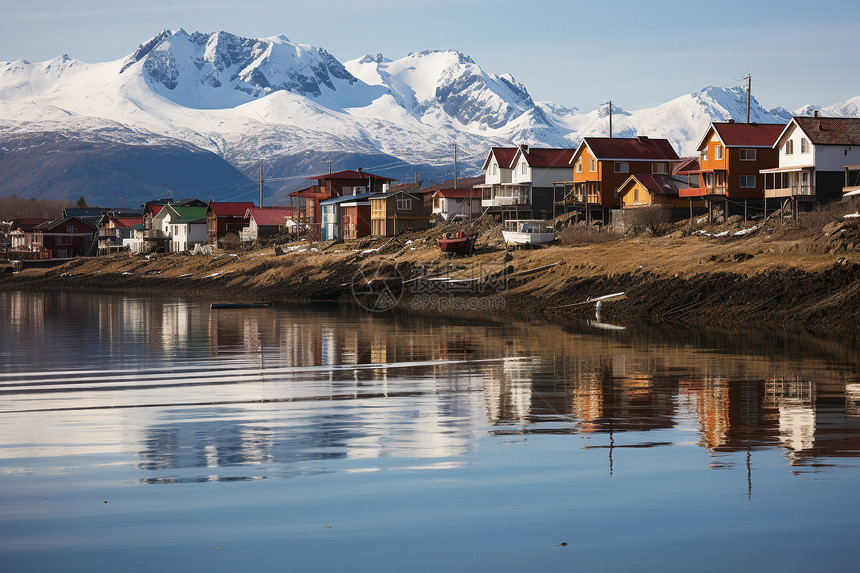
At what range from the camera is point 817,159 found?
7194 cm

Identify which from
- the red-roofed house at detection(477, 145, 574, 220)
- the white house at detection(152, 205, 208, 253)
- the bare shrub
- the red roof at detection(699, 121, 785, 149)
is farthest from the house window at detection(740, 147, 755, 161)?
the white house at detection(152, 205, 208, 253)

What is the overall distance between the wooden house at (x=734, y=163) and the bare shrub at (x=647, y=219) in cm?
246

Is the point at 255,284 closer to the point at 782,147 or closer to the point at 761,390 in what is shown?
the point at 782,147

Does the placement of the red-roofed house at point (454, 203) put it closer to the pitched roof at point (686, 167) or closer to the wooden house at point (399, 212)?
the wooden house at point (399, 212)

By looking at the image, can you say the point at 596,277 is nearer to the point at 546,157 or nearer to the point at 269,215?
the point at 546,157

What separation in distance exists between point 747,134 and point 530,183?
81.7 feet

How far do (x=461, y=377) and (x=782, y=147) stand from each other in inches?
2120

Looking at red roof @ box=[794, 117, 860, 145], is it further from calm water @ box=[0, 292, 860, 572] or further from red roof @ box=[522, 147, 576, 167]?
calm water @ box=[0, 292, 860, 572]

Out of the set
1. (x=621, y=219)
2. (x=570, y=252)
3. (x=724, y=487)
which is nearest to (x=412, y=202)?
(x=621, y=219)

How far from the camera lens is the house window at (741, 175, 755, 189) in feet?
259

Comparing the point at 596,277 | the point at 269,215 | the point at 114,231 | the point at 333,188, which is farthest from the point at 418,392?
the point at 114,231

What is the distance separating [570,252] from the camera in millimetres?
69750

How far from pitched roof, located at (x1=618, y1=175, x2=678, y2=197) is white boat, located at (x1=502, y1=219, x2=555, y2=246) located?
999 cm

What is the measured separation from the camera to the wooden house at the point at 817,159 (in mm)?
71812
